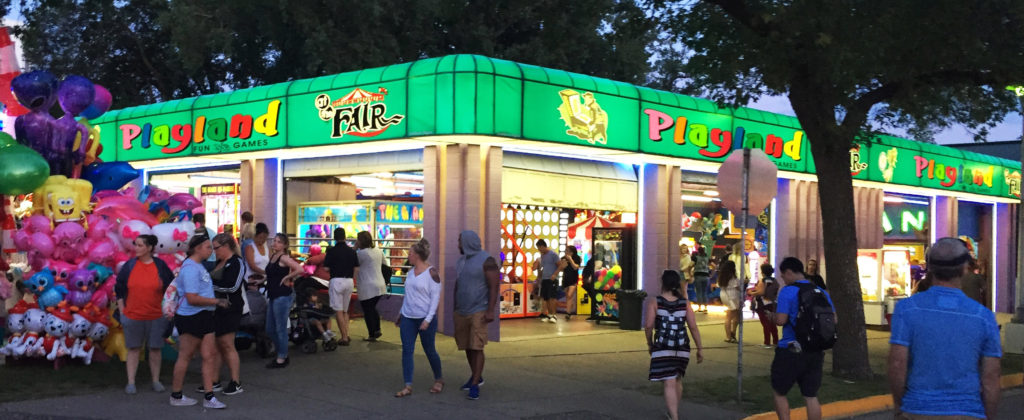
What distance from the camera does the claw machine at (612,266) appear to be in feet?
62.7

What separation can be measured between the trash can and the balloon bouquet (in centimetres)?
869

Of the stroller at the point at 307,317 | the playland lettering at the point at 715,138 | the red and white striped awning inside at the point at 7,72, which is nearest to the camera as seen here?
the stroller at the point at 307,317

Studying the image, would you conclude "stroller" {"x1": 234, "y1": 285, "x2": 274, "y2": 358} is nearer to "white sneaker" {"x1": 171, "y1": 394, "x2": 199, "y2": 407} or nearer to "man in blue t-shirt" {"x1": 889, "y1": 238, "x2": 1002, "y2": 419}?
"white sneaker" {"x1": 171, "y1": 394, "x2": 199, "y2": 407}

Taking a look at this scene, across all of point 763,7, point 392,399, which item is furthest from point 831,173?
point 392,399

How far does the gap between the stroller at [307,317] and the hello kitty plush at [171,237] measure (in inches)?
95.5

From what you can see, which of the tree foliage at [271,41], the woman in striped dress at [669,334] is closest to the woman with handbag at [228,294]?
the woman in striped dress at [669,334]

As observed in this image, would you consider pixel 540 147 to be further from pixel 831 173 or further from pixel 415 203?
pixel 831 173

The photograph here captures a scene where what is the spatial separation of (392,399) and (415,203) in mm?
8570

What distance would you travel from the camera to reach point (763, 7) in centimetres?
1278

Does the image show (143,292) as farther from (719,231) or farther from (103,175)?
(719,231)

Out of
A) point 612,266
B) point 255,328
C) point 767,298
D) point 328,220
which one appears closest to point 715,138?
point 612,266

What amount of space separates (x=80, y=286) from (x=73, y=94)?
2.64 metres

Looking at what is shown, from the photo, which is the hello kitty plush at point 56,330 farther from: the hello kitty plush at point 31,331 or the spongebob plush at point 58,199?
the spongebob plush at point 58,199

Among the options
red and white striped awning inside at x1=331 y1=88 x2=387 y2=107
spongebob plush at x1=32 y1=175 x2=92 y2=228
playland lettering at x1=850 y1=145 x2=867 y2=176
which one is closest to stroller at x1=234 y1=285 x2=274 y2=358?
spongebob plush at x1=32 y1=175 x2=92 y2=228
